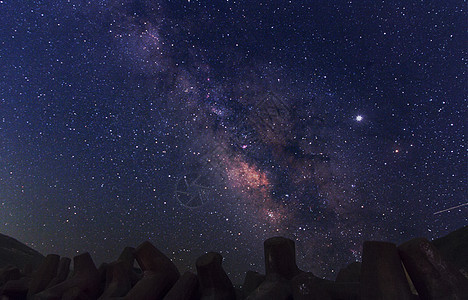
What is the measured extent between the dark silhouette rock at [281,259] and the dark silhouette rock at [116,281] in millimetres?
1521

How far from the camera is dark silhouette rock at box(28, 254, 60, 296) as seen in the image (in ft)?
12.5

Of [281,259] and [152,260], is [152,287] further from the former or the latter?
[281,259]

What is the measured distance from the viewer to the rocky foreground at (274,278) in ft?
7.77

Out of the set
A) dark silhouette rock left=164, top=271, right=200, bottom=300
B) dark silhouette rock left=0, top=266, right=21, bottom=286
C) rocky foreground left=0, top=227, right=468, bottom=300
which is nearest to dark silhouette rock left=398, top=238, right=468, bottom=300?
rocky foreground left=0, top=227, right=468, bottom=300

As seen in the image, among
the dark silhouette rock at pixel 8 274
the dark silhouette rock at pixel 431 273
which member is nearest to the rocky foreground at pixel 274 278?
the dark silhouette rock at pixel 431 273

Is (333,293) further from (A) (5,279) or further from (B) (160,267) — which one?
(A) (5,279)

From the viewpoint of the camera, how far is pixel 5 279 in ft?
13.9

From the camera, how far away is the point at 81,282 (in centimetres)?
340

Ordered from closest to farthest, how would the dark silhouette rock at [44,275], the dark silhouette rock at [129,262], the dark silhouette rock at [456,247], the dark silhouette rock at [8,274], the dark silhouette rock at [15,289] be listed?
1. the dark silhouette rock at [456,247]
2. the dark silhouette rock at [129,262]
3. the dark silhouette rock at [15,289]
4. the dark silhouette rock at [44,275]
5. the dark silhouette rock at [8,274]

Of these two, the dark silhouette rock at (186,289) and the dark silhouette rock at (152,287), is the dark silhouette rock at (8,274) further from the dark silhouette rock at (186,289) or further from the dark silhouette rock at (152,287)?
the dark silhouette rock at (186,289)

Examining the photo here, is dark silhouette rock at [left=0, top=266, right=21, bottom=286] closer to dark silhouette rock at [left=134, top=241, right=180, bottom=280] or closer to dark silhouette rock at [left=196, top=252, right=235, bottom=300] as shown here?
dark silhouette rock at [left=134, top=241, right=180, bottom=280]

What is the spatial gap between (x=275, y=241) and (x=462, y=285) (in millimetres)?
1451

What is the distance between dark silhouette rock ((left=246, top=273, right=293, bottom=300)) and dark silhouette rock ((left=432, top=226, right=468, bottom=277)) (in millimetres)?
1864

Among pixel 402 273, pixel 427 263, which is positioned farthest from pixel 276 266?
pixel 427 263
